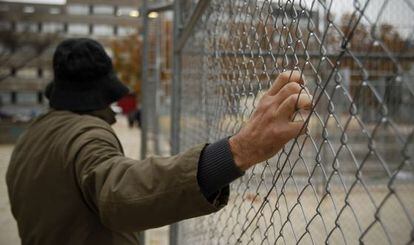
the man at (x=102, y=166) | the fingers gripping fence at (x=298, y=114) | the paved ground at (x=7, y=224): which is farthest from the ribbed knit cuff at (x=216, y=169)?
the paved ground at (x=7, y=224)

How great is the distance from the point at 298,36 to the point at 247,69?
53 cm

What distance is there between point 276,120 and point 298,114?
13 cm

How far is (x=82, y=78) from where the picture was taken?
6.41 feet

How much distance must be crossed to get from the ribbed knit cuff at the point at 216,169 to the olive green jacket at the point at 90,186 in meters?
0.02

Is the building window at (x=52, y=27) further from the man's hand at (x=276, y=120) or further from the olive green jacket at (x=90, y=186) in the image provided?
the man's hand at (x=276, y=120)

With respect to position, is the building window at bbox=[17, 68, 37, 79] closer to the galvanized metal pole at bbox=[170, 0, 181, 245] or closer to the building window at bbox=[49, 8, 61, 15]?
the building window at bbox=[49, 8, 61, 15]

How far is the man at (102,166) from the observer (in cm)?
117

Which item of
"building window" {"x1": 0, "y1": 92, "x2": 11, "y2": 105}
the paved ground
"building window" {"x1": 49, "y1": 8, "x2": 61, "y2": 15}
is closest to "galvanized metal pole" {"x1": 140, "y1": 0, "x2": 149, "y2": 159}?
the paved ground

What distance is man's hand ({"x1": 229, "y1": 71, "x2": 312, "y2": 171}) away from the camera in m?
1.12

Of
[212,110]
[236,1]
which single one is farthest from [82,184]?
[212,110]

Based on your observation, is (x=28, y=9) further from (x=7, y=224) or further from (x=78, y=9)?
(x=7, y=224)

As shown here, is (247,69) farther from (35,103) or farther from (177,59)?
(35,103)

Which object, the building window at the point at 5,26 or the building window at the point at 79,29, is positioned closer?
the building window at the point at 5,26

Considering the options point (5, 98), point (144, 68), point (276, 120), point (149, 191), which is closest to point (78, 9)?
point (5, 98)
